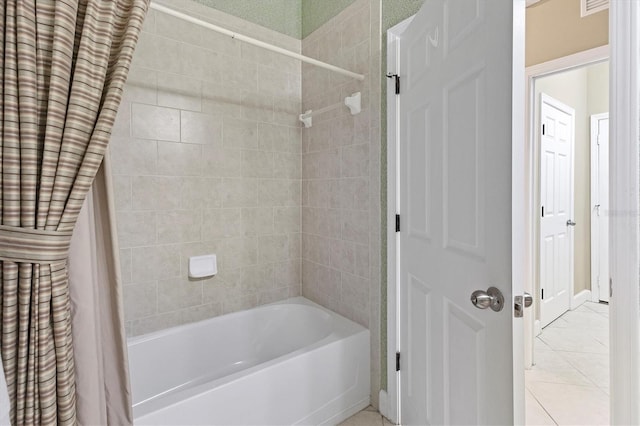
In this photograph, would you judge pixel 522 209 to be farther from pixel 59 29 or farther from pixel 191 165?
pixel 191 165

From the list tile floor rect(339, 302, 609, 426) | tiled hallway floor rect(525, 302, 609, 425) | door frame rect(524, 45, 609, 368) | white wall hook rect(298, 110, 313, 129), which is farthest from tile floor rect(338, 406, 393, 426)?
white wall hook rect(298, 110, 313, 129)

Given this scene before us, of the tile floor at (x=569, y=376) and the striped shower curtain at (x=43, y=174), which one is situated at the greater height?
the striped shower curtain at (x=43, y=174)

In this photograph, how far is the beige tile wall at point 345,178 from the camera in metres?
1.87

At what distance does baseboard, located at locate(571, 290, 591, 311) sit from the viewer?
127 inches

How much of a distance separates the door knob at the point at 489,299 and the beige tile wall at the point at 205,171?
1.56 m

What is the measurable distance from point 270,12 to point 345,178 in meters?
1.29

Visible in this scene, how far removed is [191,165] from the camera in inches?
78.4

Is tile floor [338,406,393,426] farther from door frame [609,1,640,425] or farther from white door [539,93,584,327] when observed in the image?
white door [539,93,584,327]

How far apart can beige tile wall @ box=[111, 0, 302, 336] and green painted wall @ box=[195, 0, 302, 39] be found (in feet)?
0.17

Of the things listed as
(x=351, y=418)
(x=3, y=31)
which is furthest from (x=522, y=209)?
(x=351, y=418)

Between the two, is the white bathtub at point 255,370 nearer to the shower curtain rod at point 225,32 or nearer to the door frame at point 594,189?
the shower curtain rod at point 225,32

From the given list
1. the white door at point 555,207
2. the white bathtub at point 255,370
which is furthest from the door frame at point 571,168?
the white bathtub at point 255,370

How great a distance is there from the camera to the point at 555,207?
2.96 m

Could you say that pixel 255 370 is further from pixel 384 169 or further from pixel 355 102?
pixel 355 102
